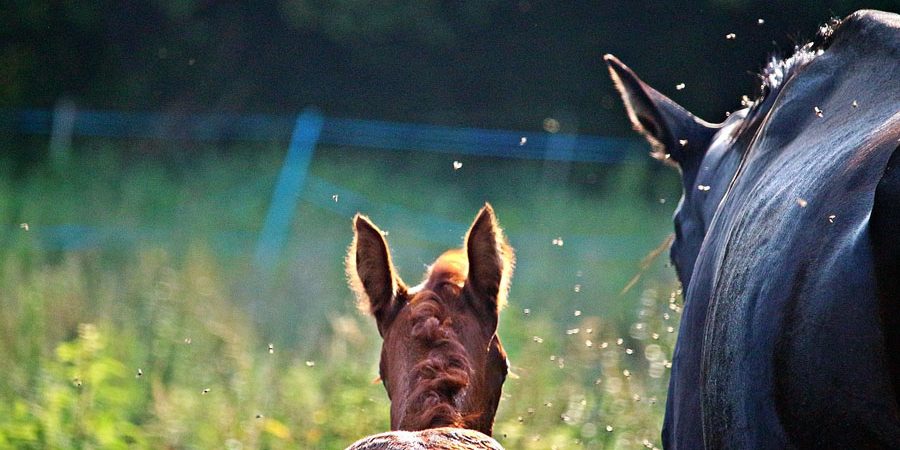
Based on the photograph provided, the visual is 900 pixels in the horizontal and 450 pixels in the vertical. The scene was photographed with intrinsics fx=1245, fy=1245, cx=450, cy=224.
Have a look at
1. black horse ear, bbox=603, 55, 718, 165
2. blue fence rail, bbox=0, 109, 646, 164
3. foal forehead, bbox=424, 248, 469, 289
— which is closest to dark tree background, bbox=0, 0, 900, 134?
blue fence rail, bbox=0, 109, 646, 164

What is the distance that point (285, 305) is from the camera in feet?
31.4

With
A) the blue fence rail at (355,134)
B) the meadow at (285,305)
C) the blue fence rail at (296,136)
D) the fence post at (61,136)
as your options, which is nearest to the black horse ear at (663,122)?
the meadow at (285,305)

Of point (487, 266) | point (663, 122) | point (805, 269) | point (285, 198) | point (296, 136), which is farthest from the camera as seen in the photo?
point (296, 136)

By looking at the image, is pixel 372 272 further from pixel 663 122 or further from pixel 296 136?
pixel 296 136

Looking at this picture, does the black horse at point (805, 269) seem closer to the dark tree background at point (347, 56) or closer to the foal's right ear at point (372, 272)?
the foal's right ear at point (372, 272)

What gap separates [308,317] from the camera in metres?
9.00

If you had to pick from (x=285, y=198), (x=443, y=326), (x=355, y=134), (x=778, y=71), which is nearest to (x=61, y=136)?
(x=355, y=134)

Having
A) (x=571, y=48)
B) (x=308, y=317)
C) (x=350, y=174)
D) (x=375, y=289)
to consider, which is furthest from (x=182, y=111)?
(x=375, y=289)

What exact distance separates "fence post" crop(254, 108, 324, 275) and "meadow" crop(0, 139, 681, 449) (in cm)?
17

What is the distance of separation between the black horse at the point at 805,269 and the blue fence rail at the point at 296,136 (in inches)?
330

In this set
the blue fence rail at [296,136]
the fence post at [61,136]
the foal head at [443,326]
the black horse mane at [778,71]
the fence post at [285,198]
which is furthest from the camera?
the fence post at [61,136]

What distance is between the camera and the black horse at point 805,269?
2.28 metres

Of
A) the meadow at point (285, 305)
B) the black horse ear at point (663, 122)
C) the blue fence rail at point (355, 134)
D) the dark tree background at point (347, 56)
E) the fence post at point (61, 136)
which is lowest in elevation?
the meadow at point (285, 305)

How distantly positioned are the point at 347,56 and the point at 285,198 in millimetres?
6329
